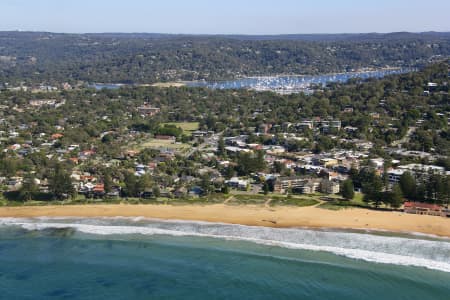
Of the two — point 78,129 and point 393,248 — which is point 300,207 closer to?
point 393,248

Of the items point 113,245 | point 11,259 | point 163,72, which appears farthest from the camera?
point 163,72

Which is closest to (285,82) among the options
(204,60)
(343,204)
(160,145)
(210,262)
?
(204,60)

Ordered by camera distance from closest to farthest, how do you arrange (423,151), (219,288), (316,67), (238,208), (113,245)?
(219,288), (113,245), (238,208), (423,151), (316,67)

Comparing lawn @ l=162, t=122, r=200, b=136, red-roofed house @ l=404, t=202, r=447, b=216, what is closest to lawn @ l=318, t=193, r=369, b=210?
red-roofed house @ l=404, t=202, r=447, b=216

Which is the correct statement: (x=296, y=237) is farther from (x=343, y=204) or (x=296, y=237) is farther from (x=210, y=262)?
(x=343, y=204)

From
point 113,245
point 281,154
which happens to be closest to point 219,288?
point 113,245

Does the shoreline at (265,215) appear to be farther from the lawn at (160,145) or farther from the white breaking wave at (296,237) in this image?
the lawn at (160,145)

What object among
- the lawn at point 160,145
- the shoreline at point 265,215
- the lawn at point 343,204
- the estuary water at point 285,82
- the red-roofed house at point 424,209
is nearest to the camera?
the shoreline at point 265,215

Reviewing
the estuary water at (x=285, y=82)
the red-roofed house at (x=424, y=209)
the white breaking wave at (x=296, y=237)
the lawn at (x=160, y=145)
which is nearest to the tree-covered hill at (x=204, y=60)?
the estuary water at (x=285, y=82)
